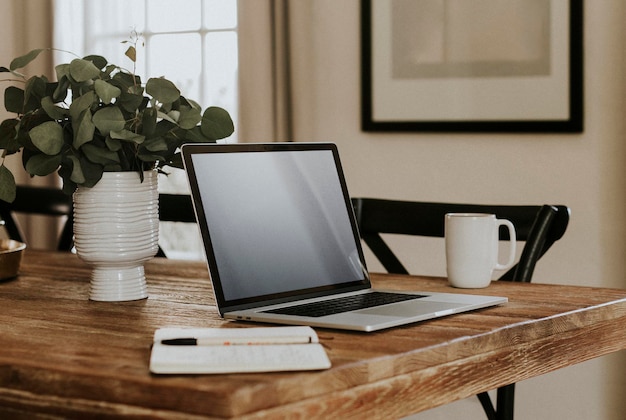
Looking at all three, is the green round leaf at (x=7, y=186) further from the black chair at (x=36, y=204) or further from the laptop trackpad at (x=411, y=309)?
the black chair at (x=36, y=204)

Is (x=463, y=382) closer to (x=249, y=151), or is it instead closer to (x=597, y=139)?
(x=249, y=151)

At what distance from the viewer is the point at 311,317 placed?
1332mm

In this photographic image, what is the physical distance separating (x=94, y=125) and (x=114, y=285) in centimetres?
27

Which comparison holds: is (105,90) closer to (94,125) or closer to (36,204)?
(94,125)

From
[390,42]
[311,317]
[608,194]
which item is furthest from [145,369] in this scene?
[390,42]

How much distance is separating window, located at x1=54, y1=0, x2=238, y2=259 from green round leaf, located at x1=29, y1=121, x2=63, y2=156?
1986mm

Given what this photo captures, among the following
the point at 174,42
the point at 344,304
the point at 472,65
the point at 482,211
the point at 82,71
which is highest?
the point at 174,42

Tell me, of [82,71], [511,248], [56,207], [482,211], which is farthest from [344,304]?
[56,207]

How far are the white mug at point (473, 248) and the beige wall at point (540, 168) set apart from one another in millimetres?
1205

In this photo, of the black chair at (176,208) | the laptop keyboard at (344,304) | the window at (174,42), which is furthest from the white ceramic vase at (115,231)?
the window at (174,42)

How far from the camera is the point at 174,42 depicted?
366 centimetres

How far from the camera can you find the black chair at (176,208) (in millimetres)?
2424

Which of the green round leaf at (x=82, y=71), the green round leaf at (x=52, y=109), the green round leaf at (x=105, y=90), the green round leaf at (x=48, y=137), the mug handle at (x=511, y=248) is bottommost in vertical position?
the mug handle at (x=511, y=248)

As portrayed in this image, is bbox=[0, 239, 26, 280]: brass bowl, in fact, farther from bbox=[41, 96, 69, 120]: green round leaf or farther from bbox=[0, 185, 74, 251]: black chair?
bbox=[0, 185, 74, 251]: black chair
